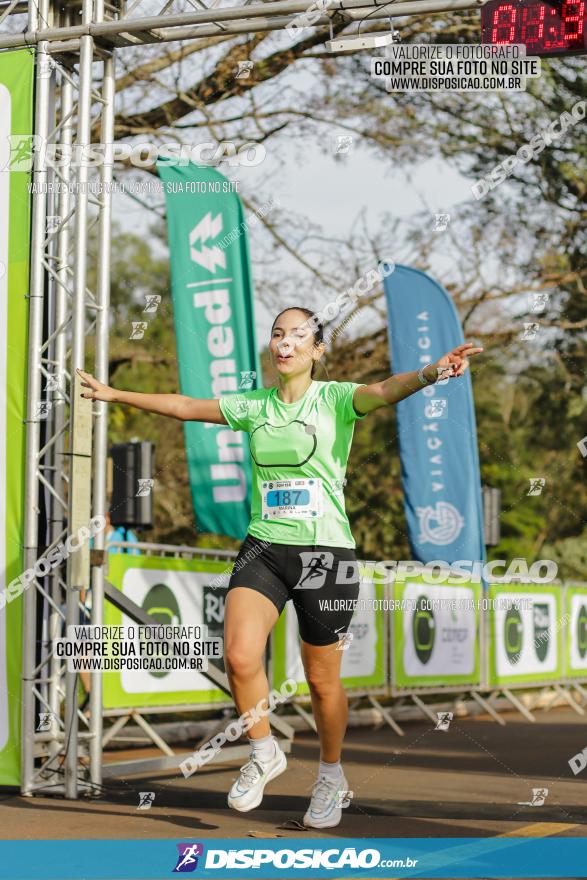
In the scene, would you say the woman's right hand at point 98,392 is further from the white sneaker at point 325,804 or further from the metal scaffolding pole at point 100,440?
the white sneaker at point 325,804

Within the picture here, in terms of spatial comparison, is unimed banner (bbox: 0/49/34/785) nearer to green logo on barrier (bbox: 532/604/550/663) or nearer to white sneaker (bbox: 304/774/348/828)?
white sneaker (bbox: 304/774/348/828)

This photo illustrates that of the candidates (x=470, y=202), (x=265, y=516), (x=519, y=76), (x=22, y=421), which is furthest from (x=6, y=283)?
(x=470, y=202)

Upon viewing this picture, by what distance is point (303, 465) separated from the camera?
5.29 meters

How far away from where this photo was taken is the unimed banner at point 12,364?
7.18 meters

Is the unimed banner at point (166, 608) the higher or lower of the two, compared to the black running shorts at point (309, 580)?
lower

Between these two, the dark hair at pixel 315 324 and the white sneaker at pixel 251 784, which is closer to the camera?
the white sneaker at pixel 251 784

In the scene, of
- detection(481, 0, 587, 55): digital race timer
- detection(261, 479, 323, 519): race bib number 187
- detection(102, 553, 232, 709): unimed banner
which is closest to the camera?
detection(261, 479, 323, 519): race bib number 187

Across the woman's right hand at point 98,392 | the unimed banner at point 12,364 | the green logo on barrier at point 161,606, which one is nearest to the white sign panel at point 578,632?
the green logo on barrier at point 161,606

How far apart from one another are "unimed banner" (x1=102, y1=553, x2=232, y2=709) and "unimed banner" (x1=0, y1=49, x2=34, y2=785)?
1.27 m

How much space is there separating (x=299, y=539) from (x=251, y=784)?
102cm

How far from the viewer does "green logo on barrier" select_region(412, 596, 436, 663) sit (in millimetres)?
12384

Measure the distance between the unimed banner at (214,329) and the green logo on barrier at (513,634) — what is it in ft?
15.7

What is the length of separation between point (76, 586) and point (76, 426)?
2.92ft

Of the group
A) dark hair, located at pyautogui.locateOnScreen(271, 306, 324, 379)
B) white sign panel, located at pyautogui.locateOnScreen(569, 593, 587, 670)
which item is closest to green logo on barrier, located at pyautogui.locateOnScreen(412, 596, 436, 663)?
white sign panel, located at pyautogui.locateOnScreen(569, 593, 587, 670)
